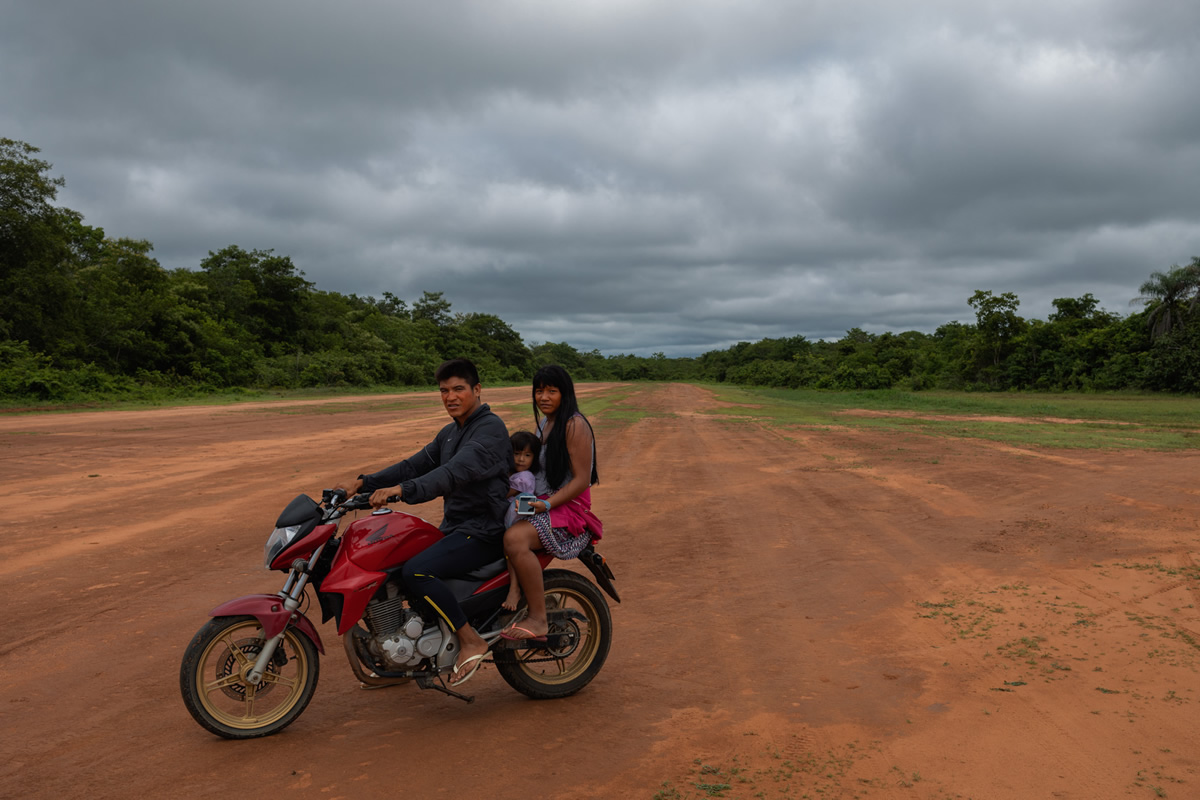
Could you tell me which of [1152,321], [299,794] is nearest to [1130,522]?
[299,794]

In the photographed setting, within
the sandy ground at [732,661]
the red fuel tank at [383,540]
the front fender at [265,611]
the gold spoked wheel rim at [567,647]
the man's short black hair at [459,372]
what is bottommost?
the sandy ground at [732,661]

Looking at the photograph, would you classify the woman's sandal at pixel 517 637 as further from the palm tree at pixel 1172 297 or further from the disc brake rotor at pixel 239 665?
the palm tree at pixel 1172 297

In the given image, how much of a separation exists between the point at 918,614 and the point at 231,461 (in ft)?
39.2

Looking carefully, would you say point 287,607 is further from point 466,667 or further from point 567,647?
point 567,647

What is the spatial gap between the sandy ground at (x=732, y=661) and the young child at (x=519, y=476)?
26.2 inches

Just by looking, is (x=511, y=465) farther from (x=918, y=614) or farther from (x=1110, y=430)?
(x=1110, y=430)

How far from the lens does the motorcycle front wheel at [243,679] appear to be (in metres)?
3.52

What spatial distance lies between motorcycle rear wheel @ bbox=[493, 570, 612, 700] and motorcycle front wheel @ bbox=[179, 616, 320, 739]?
103 centimetres

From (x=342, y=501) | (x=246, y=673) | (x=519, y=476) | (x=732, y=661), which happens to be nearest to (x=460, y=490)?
(x=519, y=476)

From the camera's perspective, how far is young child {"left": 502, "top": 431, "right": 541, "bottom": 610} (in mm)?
3918

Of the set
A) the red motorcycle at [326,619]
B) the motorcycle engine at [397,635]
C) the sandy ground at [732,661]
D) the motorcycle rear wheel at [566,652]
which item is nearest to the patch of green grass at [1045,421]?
the sandy ground at [732,661]

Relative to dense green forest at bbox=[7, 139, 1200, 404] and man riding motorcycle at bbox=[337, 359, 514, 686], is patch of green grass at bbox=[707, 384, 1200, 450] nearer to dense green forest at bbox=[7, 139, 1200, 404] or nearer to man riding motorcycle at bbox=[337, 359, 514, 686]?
dense green forest at bbox=[7, 139, 1200, 404]

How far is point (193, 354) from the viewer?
36469mm

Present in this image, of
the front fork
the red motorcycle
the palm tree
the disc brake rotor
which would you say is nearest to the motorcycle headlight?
the red motorcycle
